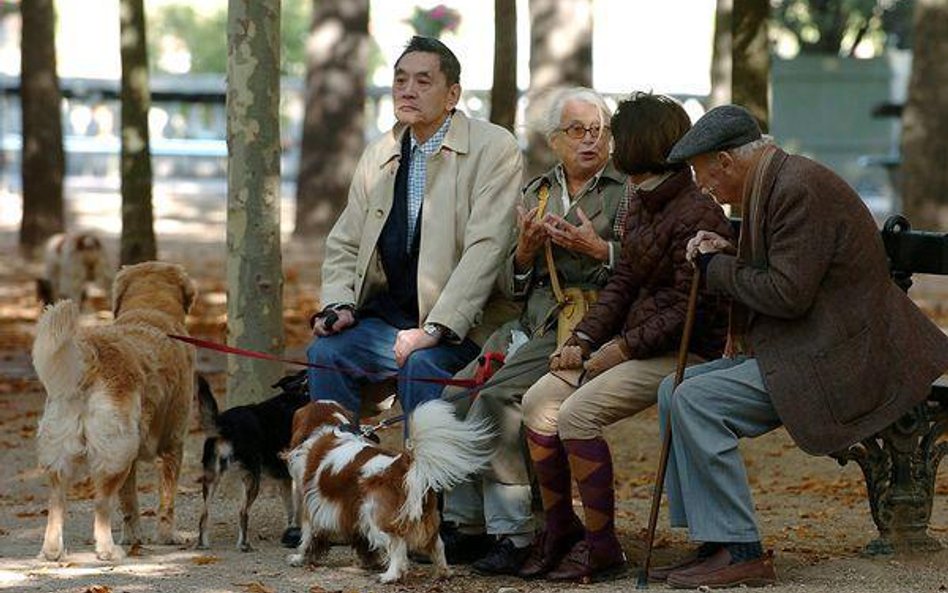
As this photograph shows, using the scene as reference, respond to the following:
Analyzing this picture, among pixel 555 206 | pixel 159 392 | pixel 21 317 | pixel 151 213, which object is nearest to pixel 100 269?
pixel 21 317

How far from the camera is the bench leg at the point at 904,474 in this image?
7.18 metres

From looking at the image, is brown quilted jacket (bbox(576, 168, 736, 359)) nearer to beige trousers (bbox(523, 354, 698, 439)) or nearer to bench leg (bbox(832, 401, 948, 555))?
beige trousers (bbox(523, 354, 698, 439))

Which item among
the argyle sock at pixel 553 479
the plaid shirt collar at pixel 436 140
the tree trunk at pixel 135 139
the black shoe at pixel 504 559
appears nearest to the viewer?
the argyle sock at pixel 553 479

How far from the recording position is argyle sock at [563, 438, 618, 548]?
22.3ft

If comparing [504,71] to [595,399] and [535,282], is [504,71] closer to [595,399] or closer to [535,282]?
[535,282]

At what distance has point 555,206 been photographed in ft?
24.1

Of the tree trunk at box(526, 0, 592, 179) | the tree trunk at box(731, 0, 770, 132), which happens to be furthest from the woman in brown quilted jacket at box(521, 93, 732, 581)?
the tree trunk at box(526, 0, 592, 179)

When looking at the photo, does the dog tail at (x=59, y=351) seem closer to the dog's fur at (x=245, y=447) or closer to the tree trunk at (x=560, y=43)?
the dog's fur at (x=245, y=447)

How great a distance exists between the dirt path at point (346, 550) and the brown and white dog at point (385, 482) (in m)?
0.12

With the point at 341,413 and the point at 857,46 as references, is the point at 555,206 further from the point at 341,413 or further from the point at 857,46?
the point at 857,46

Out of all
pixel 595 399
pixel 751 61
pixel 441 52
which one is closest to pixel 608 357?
pixel 595 399

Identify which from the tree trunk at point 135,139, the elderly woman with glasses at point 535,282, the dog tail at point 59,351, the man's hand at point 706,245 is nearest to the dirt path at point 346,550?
the elderly woman with glasses at point 535,282

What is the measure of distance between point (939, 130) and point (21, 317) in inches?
345

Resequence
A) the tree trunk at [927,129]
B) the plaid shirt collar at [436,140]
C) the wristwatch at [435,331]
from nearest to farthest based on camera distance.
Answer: the wristwatch at [435,331], the plaid shirt collar at [436,140], the tree trunk at [927,129]
